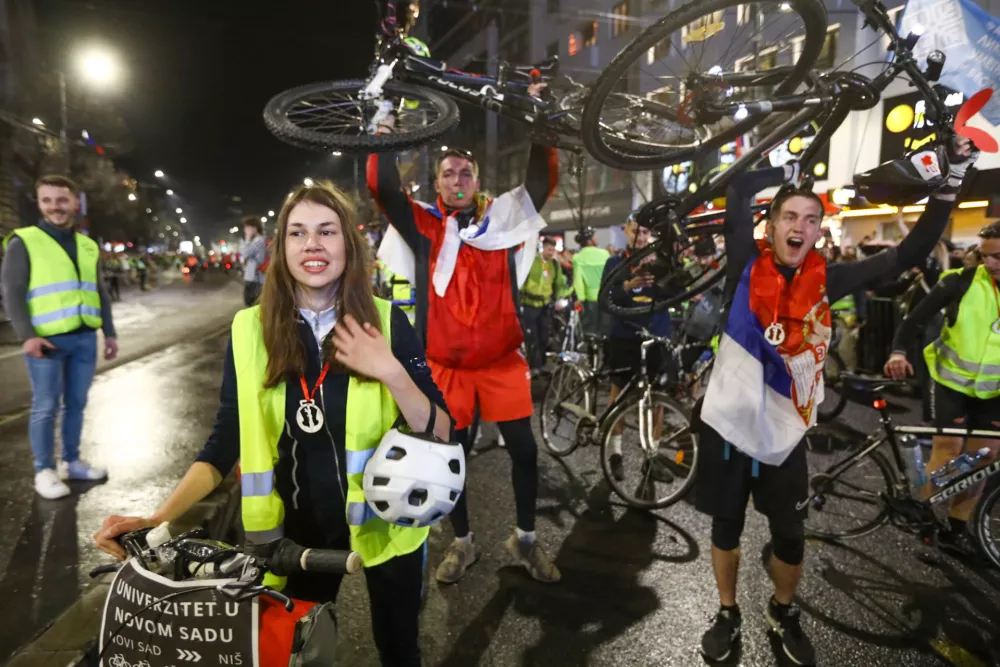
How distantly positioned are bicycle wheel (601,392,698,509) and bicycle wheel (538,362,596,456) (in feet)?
1.96

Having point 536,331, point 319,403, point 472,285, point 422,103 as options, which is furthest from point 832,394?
point 319,403

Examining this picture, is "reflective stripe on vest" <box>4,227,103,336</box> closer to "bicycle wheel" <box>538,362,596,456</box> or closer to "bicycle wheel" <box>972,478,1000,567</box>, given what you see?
"bicycle wheel" <box>538,362,596,456</box>

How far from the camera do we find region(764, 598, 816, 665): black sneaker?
260 cm

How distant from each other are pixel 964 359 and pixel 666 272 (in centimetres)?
195

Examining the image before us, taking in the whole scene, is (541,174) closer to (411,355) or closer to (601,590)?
(411,355)

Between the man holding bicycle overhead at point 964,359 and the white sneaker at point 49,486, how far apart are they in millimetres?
5854

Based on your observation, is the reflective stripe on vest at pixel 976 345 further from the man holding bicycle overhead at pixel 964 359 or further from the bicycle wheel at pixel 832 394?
the bicycle wheel at pixel 832 394

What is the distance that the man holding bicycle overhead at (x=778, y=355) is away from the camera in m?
2.47

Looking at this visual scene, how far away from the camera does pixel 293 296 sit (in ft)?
5.66

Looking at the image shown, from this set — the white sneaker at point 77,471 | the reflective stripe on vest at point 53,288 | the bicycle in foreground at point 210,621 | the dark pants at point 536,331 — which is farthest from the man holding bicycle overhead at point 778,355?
the dark pants at point 536,331

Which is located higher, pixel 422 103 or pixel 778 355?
pixel 422 103

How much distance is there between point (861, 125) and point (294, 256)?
1777 cm

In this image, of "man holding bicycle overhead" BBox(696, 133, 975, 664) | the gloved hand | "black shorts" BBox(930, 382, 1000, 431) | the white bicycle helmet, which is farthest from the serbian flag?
"black shorts" BBox(930, 382, 1000, 431)

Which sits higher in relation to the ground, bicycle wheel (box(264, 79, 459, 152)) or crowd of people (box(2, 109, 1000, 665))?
bicycle wheel (box(264, 79, 459, 152))
